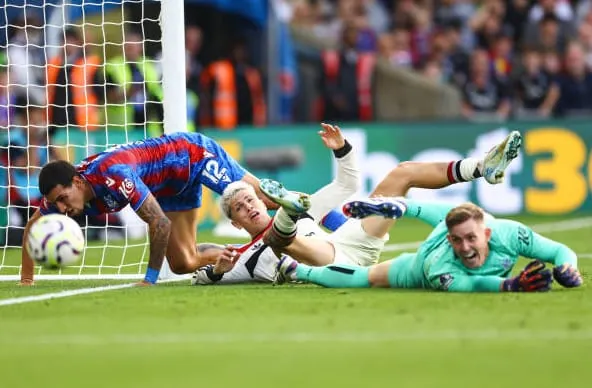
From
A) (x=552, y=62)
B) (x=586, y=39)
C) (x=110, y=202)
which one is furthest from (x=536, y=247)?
(x=586, y=39)

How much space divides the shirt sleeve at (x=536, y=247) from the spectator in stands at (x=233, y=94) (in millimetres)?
12039

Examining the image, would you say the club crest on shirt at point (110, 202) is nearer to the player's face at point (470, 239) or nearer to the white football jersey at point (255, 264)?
the white football jersey at point (255, 264)

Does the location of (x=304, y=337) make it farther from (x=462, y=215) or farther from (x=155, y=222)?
(x=155, y=222)

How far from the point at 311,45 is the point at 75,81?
7.87 metres

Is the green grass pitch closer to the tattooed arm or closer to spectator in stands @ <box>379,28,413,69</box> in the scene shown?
the tattooed arm

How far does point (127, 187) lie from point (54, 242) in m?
0.83

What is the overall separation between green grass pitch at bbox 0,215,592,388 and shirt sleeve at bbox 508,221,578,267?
0.24 metres

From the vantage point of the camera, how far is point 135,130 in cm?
1727

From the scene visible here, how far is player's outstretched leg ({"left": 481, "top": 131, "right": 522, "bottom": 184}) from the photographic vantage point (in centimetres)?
1007

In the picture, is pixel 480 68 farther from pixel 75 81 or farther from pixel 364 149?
pixel 75 81

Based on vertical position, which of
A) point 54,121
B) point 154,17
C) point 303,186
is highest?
point 154,17

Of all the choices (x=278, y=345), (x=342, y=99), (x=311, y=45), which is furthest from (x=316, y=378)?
(x=311, y=45)

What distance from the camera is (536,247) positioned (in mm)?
8633

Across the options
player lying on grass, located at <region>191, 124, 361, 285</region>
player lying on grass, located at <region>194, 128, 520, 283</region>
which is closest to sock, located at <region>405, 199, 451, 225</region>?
player lying on grass, located at <region>194, 128, 520, 283</region>
